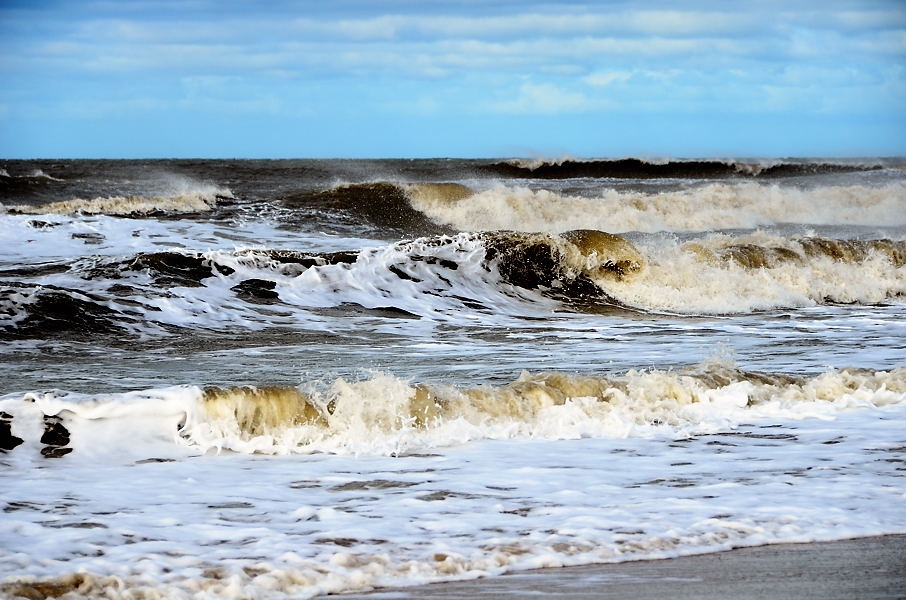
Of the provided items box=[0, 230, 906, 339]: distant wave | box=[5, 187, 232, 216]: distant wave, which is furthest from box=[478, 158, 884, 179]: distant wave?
box=[0, 230, 906, 339]: distant wave

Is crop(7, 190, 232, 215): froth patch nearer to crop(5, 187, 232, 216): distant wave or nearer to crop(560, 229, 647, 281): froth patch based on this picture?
crop(5, 187, 232, 216): distant wave

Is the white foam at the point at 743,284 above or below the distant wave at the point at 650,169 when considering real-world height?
below

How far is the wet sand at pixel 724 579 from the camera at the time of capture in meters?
3.85

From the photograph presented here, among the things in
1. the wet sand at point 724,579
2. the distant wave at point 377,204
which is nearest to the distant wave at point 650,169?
the distant wave at point 377,204

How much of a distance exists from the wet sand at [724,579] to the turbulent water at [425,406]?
0.46 feet

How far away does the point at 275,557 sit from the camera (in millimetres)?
4227

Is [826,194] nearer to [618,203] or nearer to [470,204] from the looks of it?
[618,203]

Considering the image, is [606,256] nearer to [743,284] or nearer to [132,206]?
[743,284]

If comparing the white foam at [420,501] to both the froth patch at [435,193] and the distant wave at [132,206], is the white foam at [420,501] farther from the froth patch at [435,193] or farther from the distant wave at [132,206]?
the froth patch at [435,193]

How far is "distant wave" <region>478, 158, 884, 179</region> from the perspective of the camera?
4366cm

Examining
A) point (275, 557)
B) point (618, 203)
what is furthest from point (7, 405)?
point (618, 203)

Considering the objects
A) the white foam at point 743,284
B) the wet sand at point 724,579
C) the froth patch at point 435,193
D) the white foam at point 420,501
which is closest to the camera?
the wet sand at point 724,579

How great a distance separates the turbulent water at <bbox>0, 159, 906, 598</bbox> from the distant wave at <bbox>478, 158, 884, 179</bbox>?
26555 mm

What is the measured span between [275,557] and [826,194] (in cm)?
2937
